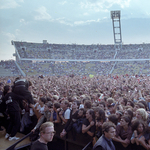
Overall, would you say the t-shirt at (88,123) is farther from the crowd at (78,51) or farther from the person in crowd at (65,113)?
the crowd at (78,51)

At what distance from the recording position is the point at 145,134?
2736 mm

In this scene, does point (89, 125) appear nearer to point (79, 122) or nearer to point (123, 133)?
point (79, 122)

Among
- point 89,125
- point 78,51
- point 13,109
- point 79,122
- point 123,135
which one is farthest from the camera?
point 78,51

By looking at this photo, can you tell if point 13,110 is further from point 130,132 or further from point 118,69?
point 118,69

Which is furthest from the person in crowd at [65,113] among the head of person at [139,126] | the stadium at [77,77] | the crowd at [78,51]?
the crowd at [78,51]

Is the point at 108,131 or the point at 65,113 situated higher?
the point at 108,131

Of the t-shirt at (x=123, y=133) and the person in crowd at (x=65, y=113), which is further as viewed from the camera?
the person in crowd at (x=65, y=113)

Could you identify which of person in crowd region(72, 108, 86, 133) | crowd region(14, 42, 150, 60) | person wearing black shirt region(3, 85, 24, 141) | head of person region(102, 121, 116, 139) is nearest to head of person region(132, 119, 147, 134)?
head of person region(102, 121, 116, 139)

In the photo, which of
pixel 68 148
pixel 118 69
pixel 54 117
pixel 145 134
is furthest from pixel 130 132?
pixel 118 69

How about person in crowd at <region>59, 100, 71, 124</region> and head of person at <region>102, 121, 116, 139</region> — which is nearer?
head of person at <region>102, 121, 116, 139</region>

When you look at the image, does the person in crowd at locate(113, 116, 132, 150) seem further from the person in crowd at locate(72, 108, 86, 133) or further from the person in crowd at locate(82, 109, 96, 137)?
the person in crowd at locate(72, 108, 86, 133)

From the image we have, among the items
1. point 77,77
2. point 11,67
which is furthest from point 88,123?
point 11,67

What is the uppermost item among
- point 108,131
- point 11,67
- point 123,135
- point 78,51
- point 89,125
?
point 78,51

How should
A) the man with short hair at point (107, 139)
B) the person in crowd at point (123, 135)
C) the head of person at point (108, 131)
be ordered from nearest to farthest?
the man with short hair at point (107, 139)
the head of person at point (108, 131)
the person in crowd at point (123, 135)
